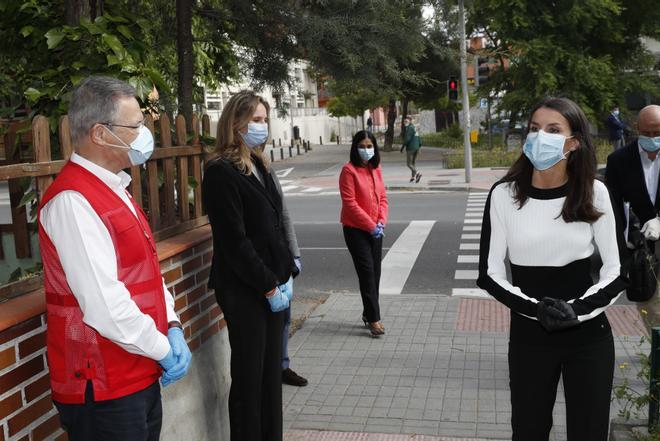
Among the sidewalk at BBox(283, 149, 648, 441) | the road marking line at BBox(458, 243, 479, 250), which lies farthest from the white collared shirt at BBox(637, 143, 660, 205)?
the road marking line at BBox(458, 243, 479, 250)

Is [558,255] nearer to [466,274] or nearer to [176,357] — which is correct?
[176,357]

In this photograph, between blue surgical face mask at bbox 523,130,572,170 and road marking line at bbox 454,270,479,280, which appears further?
road marking line at bbox 454,270,479,280

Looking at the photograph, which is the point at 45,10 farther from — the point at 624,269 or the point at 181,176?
the point at 624,269

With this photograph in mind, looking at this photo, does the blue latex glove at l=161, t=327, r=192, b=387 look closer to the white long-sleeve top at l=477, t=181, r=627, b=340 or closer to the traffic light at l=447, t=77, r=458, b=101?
the white long-sleeve top at l=477, t=181, r=627, b=340

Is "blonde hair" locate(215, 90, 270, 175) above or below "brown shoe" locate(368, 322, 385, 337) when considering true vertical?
above

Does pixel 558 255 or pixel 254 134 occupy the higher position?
pixel 254 134

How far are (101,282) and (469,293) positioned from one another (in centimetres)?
680

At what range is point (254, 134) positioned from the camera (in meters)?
4.04

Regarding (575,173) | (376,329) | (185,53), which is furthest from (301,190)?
(575,173)

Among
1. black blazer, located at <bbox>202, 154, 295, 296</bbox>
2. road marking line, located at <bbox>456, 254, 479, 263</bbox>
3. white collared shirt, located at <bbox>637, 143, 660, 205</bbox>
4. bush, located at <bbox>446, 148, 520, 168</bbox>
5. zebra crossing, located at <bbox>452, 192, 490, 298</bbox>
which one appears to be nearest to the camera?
black blazer, located at <bbox>202, 154, 295, 296</bbox>

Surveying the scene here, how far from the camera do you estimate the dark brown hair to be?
3.15 m

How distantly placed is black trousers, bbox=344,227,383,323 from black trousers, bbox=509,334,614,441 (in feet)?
11.5

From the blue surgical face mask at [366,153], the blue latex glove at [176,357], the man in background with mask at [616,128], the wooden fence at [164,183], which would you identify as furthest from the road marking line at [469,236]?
the man in background with mask at [616,128]

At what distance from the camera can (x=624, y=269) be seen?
3211mm
